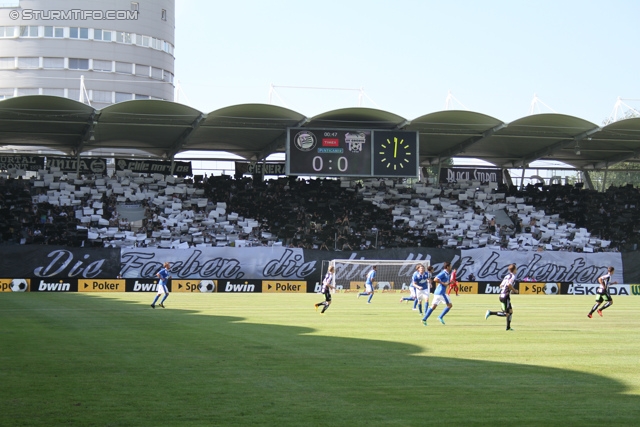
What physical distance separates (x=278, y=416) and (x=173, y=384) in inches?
122

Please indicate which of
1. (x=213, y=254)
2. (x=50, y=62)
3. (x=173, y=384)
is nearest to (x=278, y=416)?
(x=173, y=384)

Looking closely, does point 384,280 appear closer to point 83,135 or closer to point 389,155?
point 389,155

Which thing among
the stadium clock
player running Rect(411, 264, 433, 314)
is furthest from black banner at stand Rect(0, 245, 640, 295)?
player running Rect(411, 264, 433, 314)

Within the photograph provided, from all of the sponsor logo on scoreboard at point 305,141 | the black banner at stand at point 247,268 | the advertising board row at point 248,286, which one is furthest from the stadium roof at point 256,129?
the advertising board row at point 248,286

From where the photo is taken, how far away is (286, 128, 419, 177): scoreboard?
173 ft

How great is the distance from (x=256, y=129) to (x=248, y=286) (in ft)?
37.4

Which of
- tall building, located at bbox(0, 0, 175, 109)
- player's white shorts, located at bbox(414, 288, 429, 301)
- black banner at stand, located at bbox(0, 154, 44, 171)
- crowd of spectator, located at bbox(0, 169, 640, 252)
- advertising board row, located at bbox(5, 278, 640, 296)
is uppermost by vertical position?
tall building, located at bbox(0, 0, 175, 109)

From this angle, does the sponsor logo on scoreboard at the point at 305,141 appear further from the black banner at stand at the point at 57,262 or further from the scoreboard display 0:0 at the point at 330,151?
the black banner at stand at the point at 57,262

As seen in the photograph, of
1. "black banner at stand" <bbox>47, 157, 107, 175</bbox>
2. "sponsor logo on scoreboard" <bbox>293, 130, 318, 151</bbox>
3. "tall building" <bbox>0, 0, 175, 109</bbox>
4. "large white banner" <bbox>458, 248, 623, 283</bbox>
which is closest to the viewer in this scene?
"large white banner" <bbox>458, 248, 623, 283</bbox>

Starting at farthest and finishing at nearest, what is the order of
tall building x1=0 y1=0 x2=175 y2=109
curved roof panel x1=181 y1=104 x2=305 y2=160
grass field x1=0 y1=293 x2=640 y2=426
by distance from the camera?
tall building x1=0 y1=0 x2=175 y2=109 < curved roof panel x1=181 y1=104 x2=305 y2=160 < grass field x1=0 y1=293 x2=640 y2=426

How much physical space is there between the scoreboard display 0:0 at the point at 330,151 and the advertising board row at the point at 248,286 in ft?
24.2

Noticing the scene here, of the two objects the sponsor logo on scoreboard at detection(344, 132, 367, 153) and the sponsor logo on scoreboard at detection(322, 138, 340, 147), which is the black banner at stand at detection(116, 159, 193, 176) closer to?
the sponsor logo on scoreboard at detection(322, 138, 340, 147)

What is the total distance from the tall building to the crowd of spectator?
142 feet

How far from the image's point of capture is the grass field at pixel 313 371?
11.5 metres
